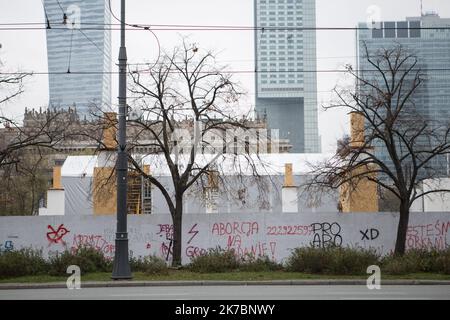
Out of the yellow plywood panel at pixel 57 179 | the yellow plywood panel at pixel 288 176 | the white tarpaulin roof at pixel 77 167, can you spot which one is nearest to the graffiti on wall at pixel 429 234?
the yellow plywood panel at pixel 288 176

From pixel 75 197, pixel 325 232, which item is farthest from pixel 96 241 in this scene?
pixel 75 197

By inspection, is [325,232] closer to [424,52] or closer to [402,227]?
[402,227]

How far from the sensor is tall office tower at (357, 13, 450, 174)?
1188 inches

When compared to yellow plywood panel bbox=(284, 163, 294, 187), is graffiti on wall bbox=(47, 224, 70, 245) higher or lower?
lower

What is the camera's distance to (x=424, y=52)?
41.2m

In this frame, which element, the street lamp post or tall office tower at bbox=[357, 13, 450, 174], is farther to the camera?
tall office tower at bbox=[357, 13, 450, 174]

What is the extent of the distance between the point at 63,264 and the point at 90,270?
3.30 ft

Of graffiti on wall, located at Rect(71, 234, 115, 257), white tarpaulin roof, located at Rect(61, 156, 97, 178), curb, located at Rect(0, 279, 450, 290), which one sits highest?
white tarpaulin roof, located at Rect(61, 156, 97, 178)

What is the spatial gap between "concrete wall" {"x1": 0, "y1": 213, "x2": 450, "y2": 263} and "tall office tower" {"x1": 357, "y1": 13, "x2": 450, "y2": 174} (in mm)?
3712

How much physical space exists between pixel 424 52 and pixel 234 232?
18.3 metres

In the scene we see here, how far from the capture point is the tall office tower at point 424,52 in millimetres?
30172

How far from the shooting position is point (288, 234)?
31.4 meters

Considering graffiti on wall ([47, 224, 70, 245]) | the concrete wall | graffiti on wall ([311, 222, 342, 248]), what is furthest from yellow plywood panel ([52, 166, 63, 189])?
graffiti on wall ([311, 222, 342, 248])

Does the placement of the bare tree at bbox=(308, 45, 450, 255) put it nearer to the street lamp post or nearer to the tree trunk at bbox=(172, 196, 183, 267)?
the tree trunk at bbox=(172, 196, 183, 267)
